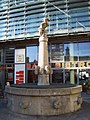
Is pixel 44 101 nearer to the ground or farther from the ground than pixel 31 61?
nearer to the ground

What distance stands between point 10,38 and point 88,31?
8520 mm

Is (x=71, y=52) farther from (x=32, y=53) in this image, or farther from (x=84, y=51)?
(x=32, y=53)

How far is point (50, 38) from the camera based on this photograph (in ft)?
71.7

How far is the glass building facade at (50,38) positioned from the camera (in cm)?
2039

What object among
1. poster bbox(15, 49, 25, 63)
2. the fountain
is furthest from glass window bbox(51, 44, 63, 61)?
the fountain

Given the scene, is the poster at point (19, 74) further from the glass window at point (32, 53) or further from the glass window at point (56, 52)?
the glass window at point (56, 52)

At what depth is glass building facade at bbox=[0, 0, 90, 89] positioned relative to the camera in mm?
20391

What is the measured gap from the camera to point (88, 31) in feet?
63.7

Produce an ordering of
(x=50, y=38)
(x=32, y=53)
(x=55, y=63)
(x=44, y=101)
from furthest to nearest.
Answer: (x=32, y=53) → (x=55, y=63) → (x=50, y=38) → (x=44, y=101)

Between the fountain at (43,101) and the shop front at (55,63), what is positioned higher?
the shop front at (55,63)

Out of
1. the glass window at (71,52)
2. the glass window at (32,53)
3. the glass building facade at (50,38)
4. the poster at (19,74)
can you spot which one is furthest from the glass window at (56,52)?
the poster at (19,74)

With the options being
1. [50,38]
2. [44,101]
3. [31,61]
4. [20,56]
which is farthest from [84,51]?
[44,101]

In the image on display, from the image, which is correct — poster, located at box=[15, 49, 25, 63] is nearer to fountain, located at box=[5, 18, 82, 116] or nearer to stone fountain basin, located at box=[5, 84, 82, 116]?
fountain, located at box=[5, 18, 82, 116]

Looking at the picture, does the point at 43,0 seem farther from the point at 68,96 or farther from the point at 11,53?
the point at 68,96
